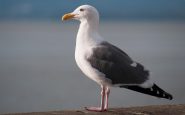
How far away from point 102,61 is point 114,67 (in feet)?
0.26

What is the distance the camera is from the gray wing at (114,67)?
2.82m

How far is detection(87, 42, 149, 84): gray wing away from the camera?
2822mm

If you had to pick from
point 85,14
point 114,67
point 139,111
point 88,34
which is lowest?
point 139,111

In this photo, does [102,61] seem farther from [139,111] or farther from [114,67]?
[139,111]

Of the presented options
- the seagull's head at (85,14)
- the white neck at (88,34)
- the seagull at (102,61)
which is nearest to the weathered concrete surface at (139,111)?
the seagull at (102,61)

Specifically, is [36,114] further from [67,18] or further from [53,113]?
[67,18]

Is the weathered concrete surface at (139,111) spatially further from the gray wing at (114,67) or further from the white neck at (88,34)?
the white neck at (88,34)

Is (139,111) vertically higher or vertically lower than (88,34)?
lower

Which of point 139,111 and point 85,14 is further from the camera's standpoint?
point 139,111

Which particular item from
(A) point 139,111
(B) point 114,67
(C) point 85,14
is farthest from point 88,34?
(A) point 139,111

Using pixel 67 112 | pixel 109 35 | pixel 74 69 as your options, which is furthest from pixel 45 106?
pixel 109 35

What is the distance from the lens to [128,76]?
112 inches

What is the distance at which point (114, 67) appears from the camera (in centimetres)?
283

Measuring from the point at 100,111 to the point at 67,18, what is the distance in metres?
0.59
